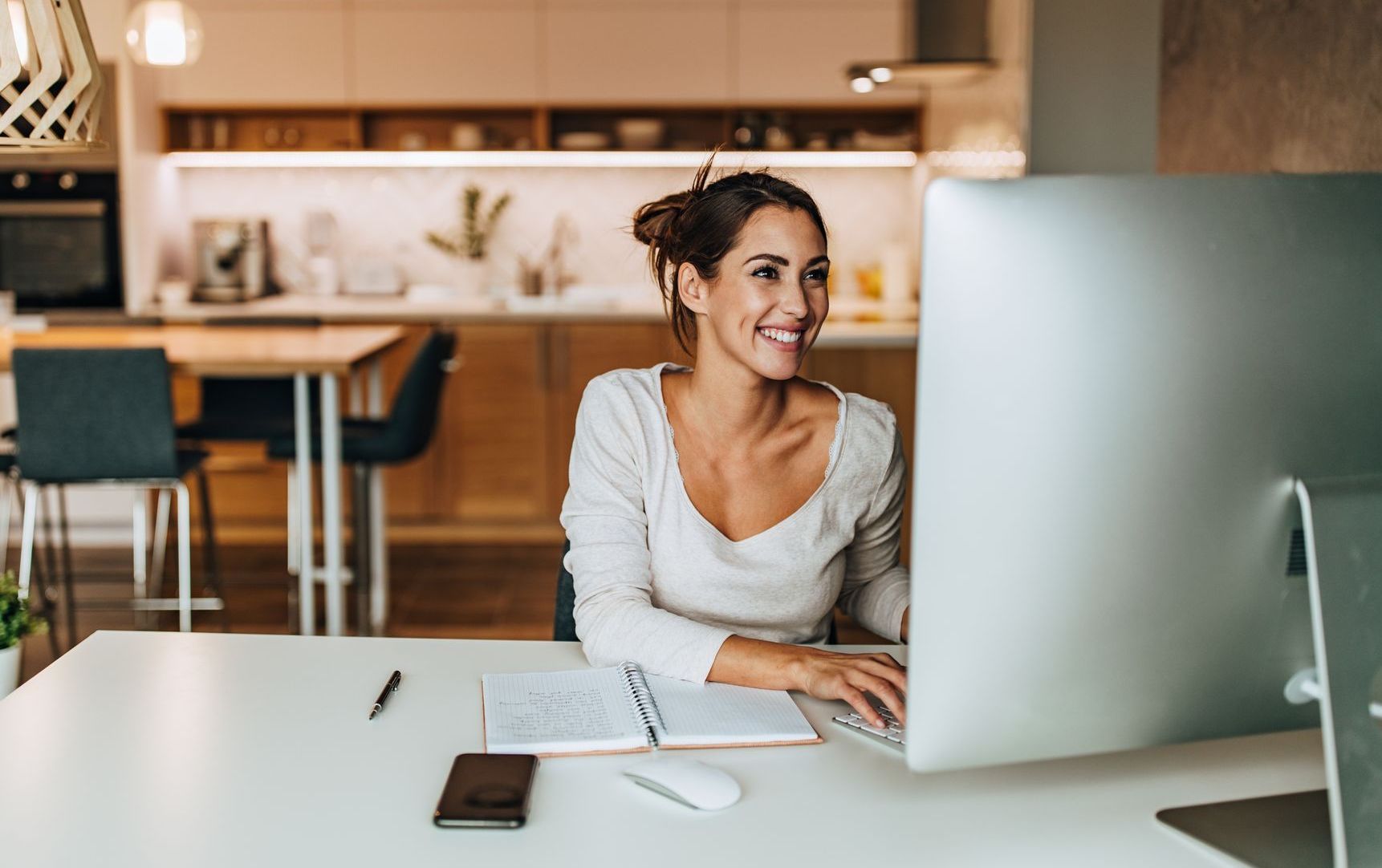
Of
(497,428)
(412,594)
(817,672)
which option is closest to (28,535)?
(412,594)

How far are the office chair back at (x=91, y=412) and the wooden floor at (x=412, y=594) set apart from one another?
0.57 meters

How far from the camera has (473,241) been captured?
5.62 meters

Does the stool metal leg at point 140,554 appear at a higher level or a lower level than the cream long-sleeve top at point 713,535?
lower

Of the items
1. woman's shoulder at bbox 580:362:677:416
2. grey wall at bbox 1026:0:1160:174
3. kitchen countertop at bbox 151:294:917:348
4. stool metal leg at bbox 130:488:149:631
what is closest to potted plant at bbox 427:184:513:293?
kitchen countertop at bbox 151:294:917:348

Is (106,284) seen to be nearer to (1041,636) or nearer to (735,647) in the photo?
(735,647)

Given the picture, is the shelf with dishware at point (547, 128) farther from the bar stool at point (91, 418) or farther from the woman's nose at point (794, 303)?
the woman's nose at point (794, 303)

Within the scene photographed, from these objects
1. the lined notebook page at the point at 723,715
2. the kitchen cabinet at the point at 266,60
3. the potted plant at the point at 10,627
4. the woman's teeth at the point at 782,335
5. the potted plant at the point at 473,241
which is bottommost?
the potted plant at the point at 10,627

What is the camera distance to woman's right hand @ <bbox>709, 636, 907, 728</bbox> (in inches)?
49.1

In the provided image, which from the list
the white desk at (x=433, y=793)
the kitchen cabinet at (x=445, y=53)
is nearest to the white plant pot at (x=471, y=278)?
the kitchen cabinet at (x=445, y=53)

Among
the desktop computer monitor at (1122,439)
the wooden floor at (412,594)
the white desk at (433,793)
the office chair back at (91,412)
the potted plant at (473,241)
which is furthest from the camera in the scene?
the potted plant at (473,241)

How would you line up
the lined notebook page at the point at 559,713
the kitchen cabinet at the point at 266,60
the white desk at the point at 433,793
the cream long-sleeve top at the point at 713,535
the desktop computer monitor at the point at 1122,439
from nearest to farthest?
1. the desktop computer monitor at the point at 1122,439
2. the white desk at the point at 433,793
3. the lined notebook page at the point at 559,713
4. the cream long-sleeve top at the point at 713,535
5. the kitchen cabinet at the point at 266,60

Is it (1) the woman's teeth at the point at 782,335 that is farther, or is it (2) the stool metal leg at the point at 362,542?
(2) the stool metal leg at the point at 362,542

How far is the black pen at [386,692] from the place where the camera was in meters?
1.28

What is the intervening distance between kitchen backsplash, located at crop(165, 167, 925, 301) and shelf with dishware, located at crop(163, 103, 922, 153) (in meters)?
0.16
